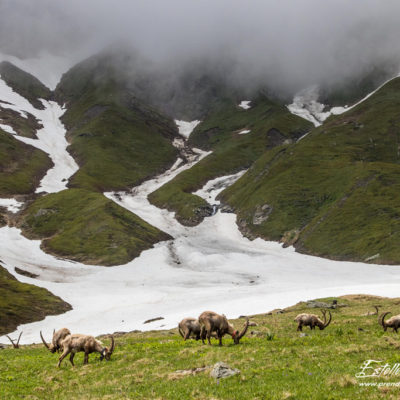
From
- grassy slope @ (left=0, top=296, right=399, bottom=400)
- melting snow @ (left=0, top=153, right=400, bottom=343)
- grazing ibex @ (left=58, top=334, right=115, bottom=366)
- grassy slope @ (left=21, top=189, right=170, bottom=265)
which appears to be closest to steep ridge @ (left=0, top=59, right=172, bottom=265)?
Answer: grassy slope @ (left=21, top=189, right=170, bottom=265)

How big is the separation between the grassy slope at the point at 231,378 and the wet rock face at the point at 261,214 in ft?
467

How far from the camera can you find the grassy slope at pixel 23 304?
69438 mm

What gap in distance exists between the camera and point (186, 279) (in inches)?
4326

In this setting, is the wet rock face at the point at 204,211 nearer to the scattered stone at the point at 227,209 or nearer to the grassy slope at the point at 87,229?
the scattered stone at the point at 227,209

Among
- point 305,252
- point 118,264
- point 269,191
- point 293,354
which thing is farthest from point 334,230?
point 293,354

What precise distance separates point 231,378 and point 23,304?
7081cm

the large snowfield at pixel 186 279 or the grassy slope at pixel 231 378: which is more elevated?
the large snowfield at pixel 186 279

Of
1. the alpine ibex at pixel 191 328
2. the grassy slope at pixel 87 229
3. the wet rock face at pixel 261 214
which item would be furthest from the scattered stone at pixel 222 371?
the wet rock face at pixel 261 214

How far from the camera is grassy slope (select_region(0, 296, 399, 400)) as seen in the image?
13.9m

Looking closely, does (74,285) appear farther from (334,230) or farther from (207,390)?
(207,390)

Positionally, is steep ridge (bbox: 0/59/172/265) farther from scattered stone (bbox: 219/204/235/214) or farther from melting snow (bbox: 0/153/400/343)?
scattered stone (bbox: 219/204/235/214)

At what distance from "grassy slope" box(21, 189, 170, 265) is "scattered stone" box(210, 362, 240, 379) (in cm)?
11999

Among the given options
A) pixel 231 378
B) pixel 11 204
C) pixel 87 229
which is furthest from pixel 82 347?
pixel 11 204

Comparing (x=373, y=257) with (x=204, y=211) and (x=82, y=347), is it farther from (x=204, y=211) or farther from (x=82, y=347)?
(x=82, y=347)
